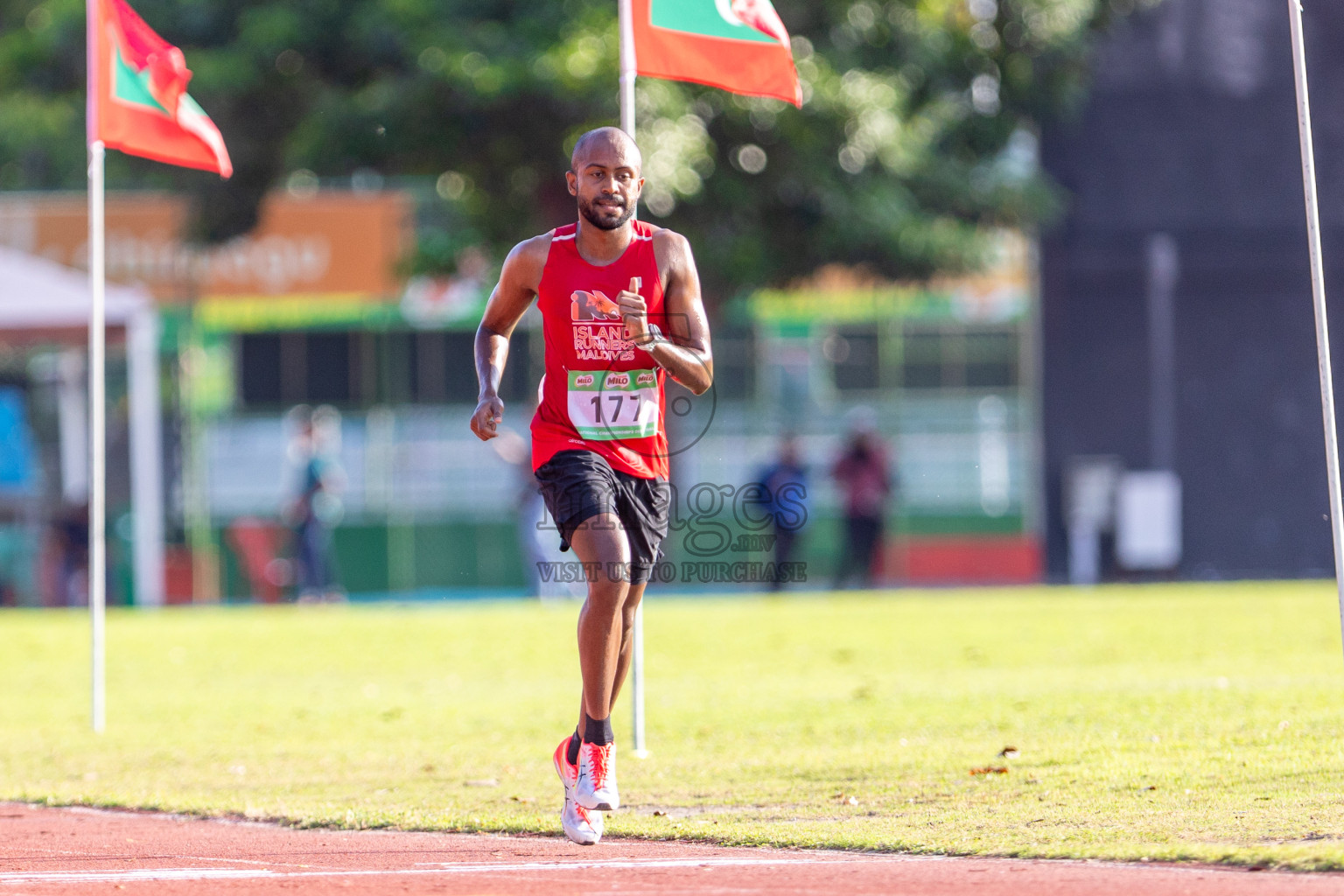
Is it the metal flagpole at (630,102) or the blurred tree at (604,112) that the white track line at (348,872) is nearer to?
the metal flagpole at (630,102)

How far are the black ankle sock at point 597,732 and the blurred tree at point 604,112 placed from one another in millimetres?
13965

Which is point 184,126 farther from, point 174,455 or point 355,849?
point 174,455

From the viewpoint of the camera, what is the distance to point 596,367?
6.73 metres

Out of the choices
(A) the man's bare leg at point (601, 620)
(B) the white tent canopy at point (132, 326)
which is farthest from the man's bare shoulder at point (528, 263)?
(B) the white tent canopy at point (132, 326)

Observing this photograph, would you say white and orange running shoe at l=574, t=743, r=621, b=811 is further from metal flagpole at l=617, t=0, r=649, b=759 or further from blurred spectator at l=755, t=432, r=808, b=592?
blurred spectator at l=755, t=432, r=808, b=592

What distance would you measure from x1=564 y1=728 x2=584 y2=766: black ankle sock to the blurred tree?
13.9 metres

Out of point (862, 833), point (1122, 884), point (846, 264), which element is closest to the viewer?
point (1122, 884)

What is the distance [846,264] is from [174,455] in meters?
9.29

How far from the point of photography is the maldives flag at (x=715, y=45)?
957 cm

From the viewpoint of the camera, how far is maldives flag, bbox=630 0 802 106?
9570 mm

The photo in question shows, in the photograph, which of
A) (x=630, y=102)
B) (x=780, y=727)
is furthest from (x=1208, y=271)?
(x=630, y=102)

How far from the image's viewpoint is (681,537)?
83.8 ft

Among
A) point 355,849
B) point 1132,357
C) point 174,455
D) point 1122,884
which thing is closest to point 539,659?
point 355,849

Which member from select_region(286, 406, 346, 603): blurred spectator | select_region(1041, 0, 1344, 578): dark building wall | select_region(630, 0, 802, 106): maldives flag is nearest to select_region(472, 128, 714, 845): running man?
select_region(630, 0, 802, 106): maldives flag
